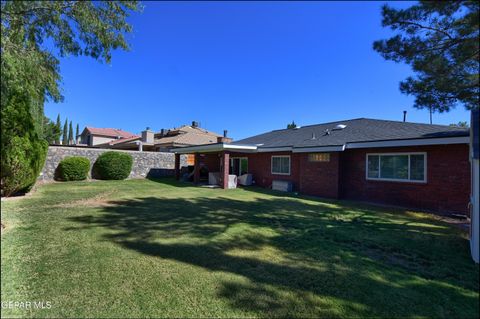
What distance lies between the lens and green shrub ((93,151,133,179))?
16.6 meters

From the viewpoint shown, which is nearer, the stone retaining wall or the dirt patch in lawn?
the dirt patch in lawn

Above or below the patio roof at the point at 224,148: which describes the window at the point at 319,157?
below

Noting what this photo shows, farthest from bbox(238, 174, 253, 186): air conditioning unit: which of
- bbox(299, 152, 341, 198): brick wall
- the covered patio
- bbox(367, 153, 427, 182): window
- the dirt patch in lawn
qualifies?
the dirt patch in lawn

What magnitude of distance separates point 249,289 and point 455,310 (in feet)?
8.10

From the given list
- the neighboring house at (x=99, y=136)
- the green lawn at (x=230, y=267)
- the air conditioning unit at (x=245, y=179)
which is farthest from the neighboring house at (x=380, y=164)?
the neighboring house at (x=99, y=136)

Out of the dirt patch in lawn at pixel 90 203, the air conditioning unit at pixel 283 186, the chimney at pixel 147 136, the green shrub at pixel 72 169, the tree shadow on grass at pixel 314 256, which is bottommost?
the tree shadow on grass at pixel 314 256

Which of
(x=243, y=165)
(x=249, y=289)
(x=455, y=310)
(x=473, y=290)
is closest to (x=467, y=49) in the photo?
(x=473, y=290)

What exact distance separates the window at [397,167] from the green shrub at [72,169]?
1593cm

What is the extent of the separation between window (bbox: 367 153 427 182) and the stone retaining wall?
577 inches

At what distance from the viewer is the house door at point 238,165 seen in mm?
18323

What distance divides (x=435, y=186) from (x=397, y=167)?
1.46 meters

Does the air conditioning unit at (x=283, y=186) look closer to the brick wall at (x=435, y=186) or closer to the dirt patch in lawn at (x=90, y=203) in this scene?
the brick wall at (x=435, y=186)

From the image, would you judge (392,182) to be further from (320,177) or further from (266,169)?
(266,169)

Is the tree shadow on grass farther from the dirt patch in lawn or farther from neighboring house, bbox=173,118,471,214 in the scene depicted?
neighboring house, bbox=173,118,471,214
